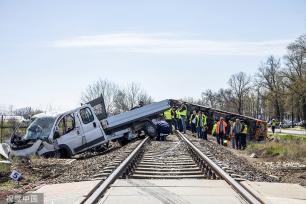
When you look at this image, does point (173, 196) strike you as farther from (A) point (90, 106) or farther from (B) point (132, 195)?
→ (A) point (90, 106)

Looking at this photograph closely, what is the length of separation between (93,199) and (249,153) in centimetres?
1489

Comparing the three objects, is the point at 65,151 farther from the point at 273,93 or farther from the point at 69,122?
the point at 273,93

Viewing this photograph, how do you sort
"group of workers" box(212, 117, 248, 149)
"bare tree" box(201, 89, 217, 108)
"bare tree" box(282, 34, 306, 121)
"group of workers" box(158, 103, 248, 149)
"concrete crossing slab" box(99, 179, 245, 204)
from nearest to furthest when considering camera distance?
1. "concrete crossing slab" box(99, 179, 245, 204)
2. "group of workers" box(212, 117, 248, 149)
3. "group of workers" box(158, 103, 248, 149)
4. "bare tree" box(282, 34, 306, 121)
5. "bare tree" box(201, 89, 217, 108)

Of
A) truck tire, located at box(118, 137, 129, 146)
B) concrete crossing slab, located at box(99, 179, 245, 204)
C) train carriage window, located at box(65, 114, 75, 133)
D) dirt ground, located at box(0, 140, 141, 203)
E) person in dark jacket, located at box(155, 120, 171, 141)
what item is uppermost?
train carriage window, located at box(65, 114, 75, 133)

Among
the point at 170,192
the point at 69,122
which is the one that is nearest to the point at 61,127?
the point at 69,122

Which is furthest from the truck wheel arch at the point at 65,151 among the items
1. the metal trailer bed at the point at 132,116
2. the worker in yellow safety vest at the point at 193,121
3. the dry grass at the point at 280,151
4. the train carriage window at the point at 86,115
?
the worker in yellow safety vest at the point at 193,121

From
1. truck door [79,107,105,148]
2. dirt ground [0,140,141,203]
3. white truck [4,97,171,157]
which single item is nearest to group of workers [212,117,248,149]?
white truck [4,97,171,157]

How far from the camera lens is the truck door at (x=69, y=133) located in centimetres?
1970

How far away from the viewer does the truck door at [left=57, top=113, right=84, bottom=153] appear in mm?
19697

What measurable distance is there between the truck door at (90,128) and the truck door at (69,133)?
0.34 metres

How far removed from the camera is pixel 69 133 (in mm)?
19984

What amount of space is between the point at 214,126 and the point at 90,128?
9677 millimetres

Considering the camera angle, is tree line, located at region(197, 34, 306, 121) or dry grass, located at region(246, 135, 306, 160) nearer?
dry grass, located at region(246, 135, 306, 160)

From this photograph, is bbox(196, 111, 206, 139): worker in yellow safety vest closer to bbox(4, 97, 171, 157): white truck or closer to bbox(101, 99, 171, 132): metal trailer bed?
bbox(101, 99, 171, 132): metal trailer bed
